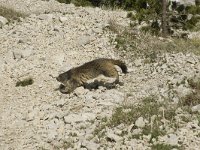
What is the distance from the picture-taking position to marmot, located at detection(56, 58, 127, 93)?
45.3ft

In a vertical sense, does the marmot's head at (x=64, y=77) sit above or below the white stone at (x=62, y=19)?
below

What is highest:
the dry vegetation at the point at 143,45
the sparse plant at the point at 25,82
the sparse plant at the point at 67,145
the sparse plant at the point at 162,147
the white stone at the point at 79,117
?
the dry vegetation at the point at 143,45

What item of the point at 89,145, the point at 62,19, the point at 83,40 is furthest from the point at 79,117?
the point at 62,19

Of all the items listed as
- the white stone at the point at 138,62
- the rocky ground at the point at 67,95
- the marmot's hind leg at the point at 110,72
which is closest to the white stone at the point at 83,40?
the rocky ground at the point at 67,95

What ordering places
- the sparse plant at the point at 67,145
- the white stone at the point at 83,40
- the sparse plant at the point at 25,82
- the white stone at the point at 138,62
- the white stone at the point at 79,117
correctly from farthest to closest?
the white stone at the point at 83,40, the white stone at the point at 138,62, the sparse plant at the point at 25,82, the white stone at the point at 79,117, the sparse plant at the point at 67,145

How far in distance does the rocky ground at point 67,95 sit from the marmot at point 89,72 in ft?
0.82

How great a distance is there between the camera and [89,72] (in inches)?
553

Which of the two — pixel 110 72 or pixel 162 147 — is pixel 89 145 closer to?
pixel 162 147

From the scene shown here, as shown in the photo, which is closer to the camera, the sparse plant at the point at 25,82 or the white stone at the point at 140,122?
the white stone at the point at 140,122

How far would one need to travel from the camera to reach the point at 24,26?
1903 centimetres

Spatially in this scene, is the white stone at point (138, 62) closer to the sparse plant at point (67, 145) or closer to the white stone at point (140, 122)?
the white stone at point (140, 122)

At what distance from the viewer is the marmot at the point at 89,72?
1380 centimetres

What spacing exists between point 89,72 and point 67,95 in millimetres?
843

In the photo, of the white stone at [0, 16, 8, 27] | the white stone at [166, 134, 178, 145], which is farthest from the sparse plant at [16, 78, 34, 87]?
the white stone at [166, 134, 178, 145]
